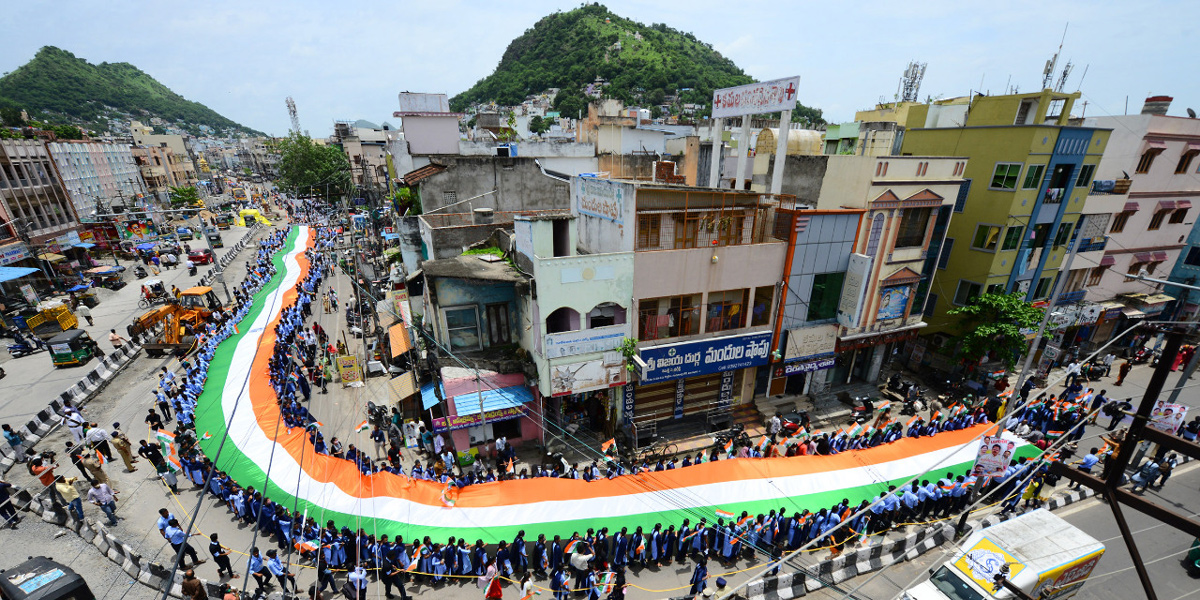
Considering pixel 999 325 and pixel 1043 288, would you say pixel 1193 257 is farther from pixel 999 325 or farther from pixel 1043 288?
pixel 999 325

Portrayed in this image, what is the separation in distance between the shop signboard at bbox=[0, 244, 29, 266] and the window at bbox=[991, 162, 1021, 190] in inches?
2587

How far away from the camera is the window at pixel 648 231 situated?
17405 millimetres

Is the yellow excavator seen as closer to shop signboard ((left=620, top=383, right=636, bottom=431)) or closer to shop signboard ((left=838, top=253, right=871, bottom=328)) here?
shop signboard ((left=620, top=383, right=636, bottom=431))

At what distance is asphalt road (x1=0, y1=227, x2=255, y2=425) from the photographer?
Answer: 21.6m

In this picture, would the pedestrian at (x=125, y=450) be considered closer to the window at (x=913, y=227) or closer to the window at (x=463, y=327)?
the window at (x=463, y=327)

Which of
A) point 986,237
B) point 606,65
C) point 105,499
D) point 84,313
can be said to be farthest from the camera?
point 606,65

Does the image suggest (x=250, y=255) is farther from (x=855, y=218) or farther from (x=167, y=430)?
(x=855, y=218)

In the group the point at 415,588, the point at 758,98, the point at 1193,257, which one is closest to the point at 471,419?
the point at 415,588

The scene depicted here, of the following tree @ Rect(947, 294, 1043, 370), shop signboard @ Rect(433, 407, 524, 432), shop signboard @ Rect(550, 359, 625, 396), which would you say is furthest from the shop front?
tree @ Rect(947, 294, 1043, 370)

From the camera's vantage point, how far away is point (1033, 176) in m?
22.9

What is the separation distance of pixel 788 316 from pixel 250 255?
6239 cm

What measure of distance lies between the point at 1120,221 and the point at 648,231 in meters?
30.6

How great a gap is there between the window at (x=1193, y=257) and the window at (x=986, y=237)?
1818 centimetres

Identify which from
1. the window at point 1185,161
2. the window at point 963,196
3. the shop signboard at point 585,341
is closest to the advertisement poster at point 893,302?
the window at point 963,196
